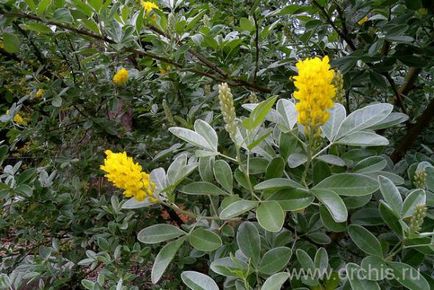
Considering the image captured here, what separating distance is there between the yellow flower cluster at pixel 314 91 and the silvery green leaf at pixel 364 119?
0.14 m

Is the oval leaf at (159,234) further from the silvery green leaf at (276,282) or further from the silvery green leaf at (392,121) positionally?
the silvery green leaf at (392,121)

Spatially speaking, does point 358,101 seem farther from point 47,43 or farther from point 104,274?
point 47,43

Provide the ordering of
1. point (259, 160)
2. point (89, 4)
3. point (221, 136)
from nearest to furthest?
point (259, 160) → point (89, 4) → point (221, 136)

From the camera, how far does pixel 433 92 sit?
4.96 ft

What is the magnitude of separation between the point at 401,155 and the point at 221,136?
551mm

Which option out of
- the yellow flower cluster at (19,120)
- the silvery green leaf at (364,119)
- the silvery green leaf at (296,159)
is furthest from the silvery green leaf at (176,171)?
the yellow flower cluster at (19,120)

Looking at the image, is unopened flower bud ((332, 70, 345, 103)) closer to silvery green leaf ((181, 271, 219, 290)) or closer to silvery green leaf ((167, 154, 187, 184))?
silvery green leaf ((167, 154, 187, 184))

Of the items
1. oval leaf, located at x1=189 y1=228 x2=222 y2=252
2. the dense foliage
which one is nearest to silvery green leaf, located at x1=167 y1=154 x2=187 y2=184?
the dense foliage

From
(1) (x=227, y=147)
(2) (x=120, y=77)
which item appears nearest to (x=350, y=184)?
(1) (x=227, y=147)

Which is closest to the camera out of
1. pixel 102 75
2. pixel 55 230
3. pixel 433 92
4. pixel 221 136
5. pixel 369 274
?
pixel 369 274

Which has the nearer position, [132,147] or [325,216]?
[325,216]

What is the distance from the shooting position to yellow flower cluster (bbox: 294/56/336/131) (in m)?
0.69

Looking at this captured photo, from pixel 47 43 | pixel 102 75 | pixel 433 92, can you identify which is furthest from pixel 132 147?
pixel 433 92

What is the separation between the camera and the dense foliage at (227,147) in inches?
30.8
